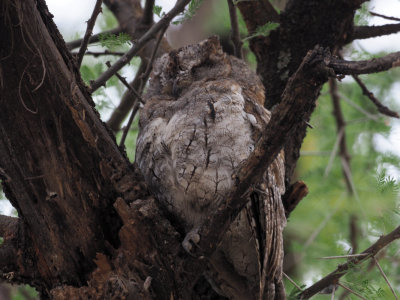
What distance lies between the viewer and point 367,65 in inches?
48.2

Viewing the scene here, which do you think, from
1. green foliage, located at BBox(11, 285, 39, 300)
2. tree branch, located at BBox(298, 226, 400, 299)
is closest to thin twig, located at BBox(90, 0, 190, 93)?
tree branch, located at BBox(298, 226, 400, 299)

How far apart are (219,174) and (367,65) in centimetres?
81

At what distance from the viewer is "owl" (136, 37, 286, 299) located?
6.22ft

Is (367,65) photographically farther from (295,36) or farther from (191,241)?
(295,36)

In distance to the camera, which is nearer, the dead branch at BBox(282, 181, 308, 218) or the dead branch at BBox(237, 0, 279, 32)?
the dead branch at BBox(282, 181, 308, 218)

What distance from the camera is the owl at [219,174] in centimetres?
190

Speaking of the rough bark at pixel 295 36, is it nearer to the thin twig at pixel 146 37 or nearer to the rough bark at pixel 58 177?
the thin twig at pixel 146 37

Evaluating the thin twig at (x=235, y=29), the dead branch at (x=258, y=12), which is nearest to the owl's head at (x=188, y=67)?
the thin twig at (x=235, y=29)

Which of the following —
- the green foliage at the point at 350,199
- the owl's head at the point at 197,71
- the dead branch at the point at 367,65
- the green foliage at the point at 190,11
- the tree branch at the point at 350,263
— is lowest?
the green foliage at the point at 350,199

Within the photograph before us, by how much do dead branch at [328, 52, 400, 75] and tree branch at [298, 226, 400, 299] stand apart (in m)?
0.86

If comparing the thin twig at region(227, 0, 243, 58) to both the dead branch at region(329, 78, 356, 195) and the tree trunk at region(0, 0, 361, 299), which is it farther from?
the tree trunk at region(0, 0, 361, 299)

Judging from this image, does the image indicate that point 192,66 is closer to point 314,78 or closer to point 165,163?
point 165,163

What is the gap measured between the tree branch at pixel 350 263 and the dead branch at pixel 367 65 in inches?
34.0

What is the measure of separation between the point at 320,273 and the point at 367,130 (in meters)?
1.43
